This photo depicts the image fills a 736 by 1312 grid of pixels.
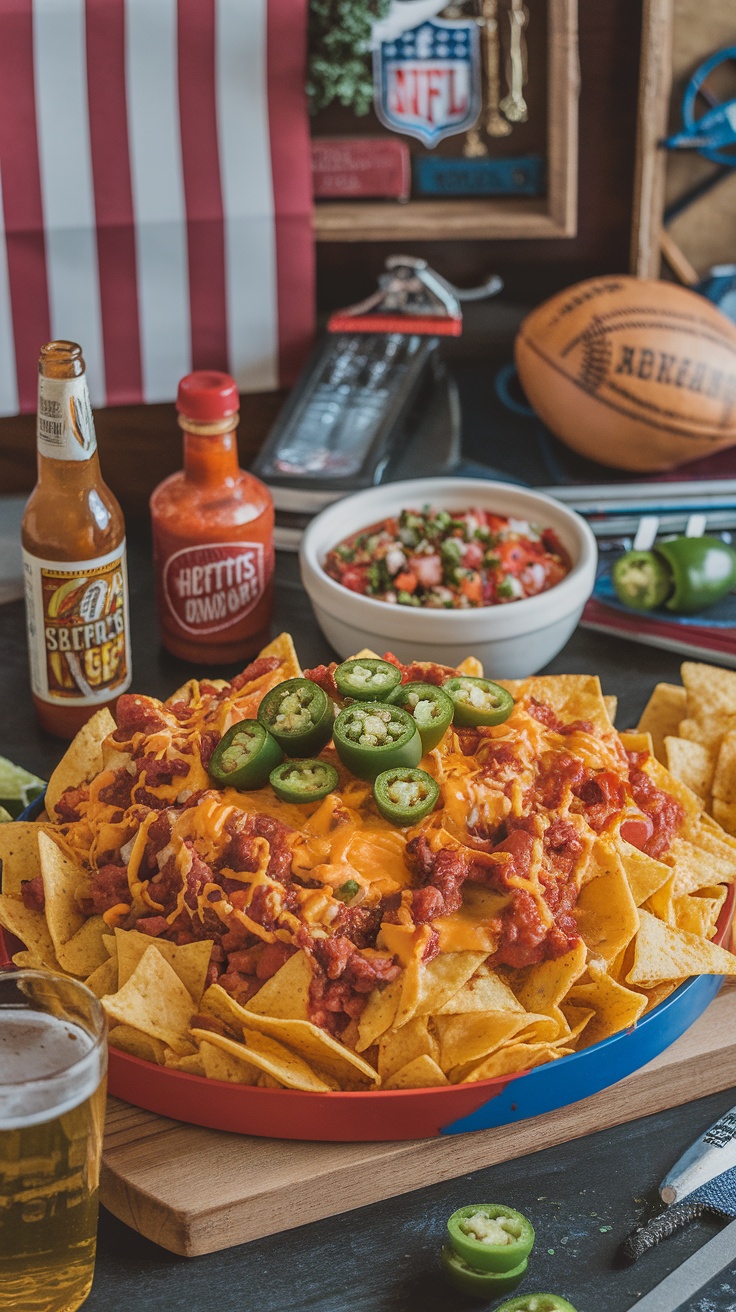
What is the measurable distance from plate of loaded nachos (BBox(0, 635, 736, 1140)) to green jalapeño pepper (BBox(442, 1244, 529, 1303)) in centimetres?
18

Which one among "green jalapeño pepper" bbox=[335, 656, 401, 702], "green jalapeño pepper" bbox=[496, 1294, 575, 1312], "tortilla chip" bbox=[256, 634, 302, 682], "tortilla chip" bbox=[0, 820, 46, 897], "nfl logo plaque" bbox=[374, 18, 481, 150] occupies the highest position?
"nfl logo plaque" bbox=[374, 18, 481, 150]

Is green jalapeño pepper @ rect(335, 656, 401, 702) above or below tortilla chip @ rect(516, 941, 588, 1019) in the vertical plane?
above

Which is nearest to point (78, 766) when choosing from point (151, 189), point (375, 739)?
point (375, 739)

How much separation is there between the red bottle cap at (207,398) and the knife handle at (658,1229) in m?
1.64

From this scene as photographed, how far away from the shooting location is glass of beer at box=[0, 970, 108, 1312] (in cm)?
148

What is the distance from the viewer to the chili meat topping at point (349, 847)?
1833 mm

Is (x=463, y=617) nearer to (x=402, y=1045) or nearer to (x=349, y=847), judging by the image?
(x=349, y=847)

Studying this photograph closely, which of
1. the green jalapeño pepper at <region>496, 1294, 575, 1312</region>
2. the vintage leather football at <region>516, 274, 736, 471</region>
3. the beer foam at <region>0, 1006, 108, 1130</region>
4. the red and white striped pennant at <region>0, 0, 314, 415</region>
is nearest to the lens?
the beer foam at <region>0, 1006, 108, 1130</region>

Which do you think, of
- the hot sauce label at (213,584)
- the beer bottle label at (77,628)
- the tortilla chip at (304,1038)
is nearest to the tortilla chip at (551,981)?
the tortilla chip at (304,1038)

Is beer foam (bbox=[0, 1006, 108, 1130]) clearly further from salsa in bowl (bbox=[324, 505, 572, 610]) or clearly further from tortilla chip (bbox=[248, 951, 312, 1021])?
salsa in bowl (bbox=[324, 505, 572, 610])

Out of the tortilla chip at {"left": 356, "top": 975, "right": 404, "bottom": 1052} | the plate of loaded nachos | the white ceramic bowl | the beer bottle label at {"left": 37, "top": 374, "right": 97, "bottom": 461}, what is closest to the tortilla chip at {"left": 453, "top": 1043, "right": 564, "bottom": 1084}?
the plate of loaded nachos

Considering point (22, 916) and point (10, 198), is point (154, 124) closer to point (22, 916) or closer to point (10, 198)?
point (10, 198)

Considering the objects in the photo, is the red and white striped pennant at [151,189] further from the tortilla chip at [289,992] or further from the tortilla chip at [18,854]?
the tortilla chip at [289,992]

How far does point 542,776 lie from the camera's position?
2.07m
